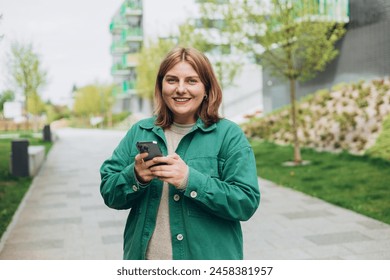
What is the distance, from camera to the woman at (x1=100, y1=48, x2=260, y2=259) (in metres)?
1.79

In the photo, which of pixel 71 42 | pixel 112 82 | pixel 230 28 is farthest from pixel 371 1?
pixel 112 82

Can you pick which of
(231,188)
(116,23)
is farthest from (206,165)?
(116,23)

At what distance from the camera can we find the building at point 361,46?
9922 mm

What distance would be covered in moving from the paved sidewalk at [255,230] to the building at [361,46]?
4014mm

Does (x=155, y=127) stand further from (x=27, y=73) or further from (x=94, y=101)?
(x=94, y=101)

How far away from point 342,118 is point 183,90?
10.6 metres

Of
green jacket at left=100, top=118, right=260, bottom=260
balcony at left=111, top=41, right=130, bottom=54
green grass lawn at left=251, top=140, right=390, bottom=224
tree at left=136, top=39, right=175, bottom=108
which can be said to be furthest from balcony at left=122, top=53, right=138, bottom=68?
green jacket at left=100, top=118, right=260, bottom=260

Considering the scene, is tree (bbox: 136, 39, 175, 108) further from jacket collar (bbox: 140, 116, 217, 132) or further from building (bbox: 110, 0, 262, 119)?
jacket collar (bbox: 140, 116, 217, 132)

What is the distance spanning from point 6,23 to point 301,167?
6.94m

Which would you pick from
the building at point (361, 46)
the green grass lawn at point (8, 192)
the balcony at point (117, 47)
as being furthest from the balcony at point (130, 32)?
the building at point (361, 46)

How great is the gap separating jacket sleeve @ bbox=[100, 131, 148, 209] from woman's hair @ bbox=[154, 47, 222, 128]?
16 cm

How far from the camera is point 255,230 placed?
5.45 metres

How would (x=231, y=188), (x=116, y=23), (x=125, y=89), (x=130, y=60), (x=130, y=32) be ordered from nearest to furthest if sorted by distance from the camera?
(x=231, y=188), (x=116, y=23), (x=130, y=32), (x=130, y=60), (x=125, y=89)

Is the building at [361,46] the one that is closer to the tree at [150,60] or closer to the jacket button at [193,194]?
the jacket button at [193,194]
